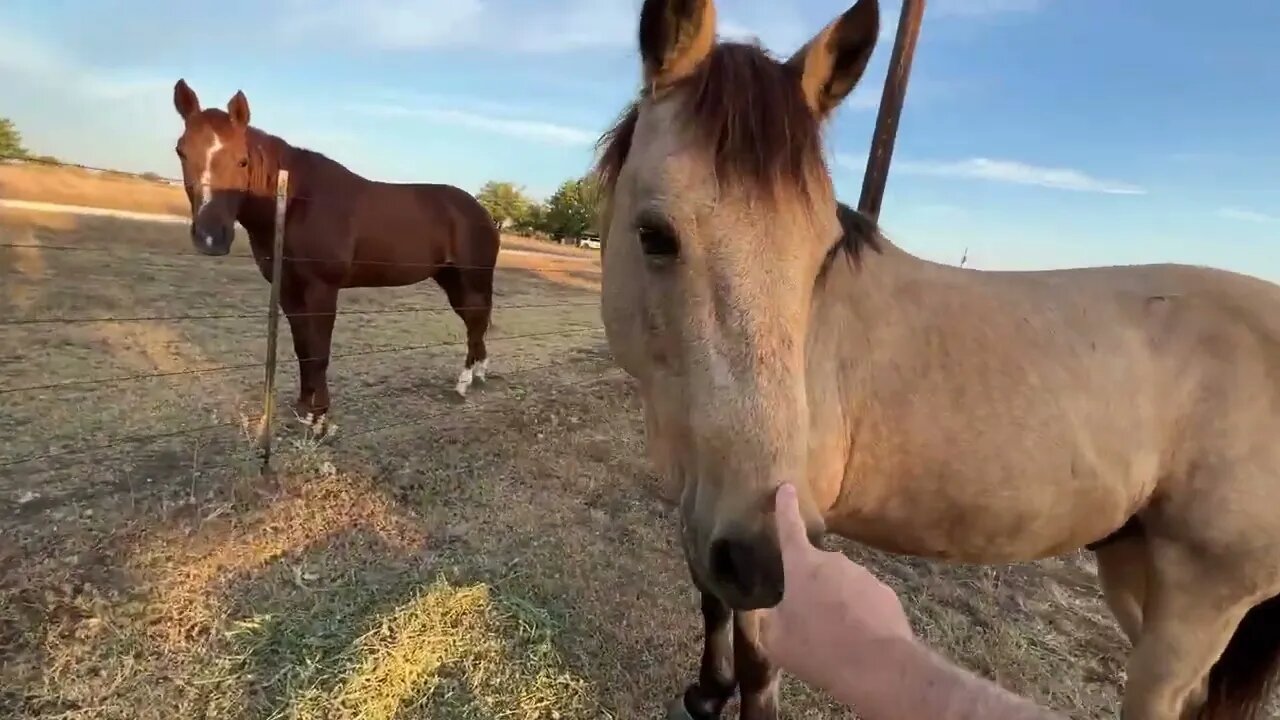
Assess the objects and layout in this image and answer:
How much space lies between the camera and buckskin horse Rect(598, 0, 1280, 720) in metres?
→ 1.63

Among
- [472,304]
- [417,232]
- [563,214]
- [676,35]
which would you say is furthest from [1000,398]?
[563,214]

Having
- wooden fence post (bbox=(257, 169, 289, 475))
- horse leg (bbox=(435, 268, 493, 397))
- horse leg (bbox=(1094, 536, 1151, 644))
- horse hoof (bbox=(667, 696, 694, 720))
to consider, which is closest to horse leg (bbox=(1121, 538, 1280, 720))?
horse leg (bbox=(1094, 536, 1151, 644))

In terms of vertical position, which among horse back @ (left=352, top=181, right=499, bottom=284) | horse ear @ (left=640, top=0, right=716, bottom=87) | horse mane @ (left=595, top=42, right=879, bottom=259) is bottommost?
horse back @ (left=352, top=181, right=499, bottom=284)

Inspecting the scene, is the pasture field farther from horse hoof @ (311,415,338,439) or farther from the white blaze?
the white blaze

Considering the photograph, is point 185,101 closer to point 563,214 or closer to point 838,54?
point 838,54

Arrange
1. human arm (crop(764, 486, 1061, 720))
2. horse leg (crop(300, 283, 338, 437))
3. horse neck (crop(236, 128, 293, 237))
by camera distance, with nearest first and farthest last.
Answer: human arm (crop(764, 486, 1061, 720)) < horse neck (crop(236, 128, 293, 237)) < horse leg (crop(300, 283, 338, 437))

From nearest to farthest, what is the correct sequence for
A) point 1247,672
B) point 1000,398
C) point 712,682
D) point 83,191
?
point 1000,398
point 1247,672
point 712,682
point 83,191

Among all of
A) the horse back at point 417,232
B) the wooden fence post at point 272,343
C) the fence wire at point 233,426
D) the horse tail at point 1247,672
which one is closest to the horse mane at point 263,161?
the horse back at point 417,232

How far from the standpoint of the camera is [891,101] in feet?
20.1

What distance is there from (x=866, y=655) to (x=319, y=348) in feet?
16.2

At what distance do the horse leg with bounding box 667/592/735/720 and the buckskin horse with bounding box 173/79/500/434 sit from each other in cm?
329

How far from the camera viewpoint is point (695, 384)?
143 centimetres

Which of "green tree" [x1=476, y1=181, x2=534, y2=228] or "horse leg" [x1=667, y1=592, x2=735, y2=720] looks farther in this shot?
"green tree" [x1=476, y1=181, x2=534, y2=228]

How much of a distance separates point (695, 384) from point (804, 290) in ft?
0.96
